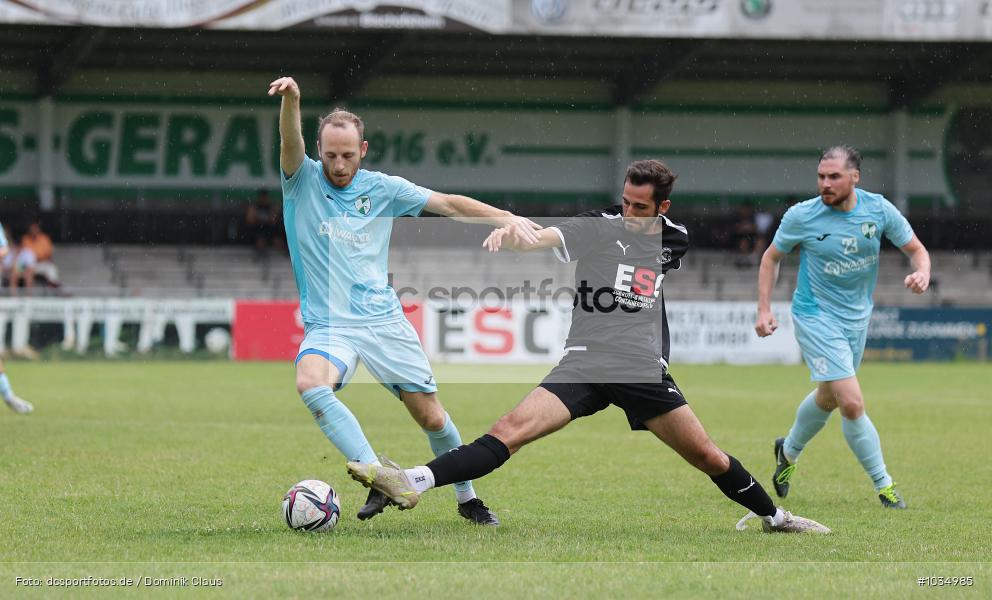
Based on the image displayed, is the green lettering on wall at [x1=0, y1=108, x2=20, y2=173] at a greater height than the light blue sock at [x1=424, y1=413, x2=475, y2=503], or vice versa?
the green lettering on wall at [x1=0, y1=108, x2=20, y2=173]

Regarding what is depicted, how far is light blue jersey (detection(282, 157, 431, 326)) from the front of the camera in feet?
21.8

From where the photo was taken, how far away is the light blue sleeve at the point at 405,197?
686cm

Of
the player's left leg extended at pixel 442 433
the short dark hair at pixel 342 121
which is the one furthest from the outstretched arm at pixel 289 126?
the player's left leg extended at pixel 442 433

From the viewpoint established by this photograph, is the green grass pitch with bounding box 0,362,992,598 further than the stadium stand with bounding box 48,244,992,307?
No

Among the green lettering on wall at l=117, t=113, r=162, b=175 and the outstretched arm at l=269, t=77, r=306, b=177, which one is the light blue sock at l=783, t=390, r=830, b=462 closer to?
the outstretched arm at l=269, t=77, r=306, b=177

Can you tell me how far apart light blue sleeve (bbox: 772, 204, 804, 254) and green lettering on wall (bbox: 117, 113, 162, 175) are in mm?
26161

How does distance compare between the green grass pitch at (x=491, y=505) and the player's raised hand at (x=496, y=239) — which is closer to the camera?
the green grass pitch at (x=491, y=505)

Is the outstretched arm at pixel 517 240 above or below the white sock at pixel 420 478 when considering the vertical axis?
above

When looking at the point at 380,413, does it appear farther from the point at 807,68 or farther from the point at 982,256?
the point at 982,256

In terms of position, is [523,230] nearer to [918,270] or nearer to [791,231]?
[791,231]

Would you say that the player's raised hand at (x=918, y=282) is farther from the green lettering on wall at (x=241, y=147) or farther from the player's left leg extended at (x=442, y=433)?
the green lettering on wall at (x=241, y=147)

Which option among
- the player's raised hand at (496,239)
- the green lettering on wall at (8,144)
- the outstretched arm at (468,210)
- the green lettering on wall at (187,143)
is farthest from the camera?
the green lettering on wall at (187,143)

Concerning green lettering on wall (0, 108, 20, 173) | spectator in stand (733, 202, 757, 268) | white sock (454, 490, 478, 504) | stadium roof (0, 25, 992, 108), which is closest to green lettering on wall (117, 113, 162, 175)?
stadium roof (0, 25, 992, 108)

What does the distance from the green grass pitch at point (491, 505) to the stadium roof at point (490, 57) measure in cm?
1613
